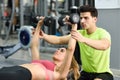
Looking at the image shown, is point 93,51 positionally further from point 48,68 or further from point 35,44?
point 48,68

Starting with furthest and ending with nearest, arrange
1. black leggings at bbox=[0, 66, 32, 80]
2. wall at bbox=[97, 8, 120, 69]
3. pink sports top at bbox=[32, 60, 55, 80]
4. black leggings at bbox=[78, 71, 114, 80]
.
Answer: wall at bbox=[97, 8, 120, 69] → black leggings at bbox=[78, 71, 114, 80] → pink sports top at bbox=[32, 60, 55, 80] → black leggings at bbox=[0, 66, 32, 80]

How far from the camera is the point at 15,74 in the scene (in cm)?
272

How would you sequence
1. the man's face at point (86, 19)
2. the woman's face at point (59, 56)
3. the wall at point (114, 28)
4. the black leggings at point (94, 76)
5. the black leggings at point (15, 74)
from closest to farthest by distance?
the black leggings at point (15, 74) < the woman's face at point (59, 56) < the man's face at point (86, 19) < the black leggings at point (94, 76) < the wall at point (114, 28)

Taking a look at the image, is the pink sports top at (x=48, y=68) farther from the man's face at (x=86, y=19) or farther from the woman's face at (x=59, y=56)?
the man's face at (x=86, y=19)

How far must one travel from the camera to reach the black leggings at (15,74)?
8.85 feet

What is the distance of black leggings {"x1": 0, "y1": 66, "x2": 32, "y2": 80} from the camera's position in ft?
8.85

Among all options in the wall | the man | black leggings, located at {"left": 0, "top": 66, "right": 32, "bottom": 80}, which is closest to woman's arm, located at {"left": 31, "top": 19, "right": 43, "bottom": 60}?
the man

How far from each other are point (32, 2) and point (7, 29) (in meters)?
1.17

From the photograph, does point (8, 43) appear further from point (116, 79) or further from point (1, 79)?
point (1, 79)

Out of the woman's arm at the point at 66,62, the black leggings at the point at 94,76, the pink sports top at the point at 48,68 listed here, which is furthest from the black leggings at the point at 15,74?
the black leggings at the point at 94,76

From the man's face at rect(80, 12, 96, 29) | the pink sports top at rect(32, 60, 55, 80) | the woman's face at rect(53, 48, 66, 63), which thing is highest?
the man's face at rect(80, 12, 96, 29)

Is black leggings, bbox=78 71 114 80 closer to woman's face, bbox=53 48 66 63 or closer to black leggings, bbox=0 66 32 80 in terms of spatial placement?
woman's face, bbox=53 48 66 63

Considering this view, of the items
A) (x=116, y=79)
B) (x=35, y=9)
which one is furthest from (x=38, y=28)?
(x=35, y=9)

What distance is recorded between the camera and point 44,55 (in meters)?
9.49
